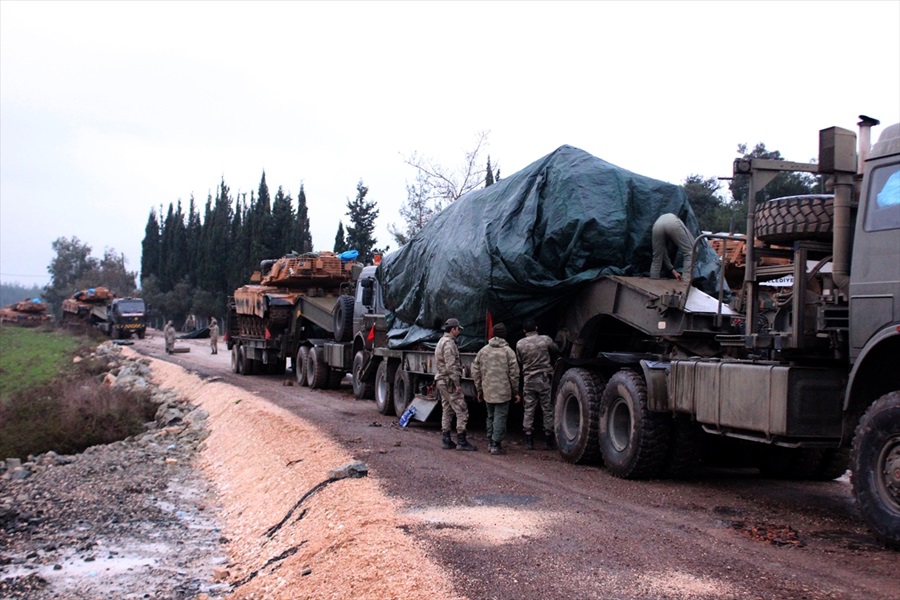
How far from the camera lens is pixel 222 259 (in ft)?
219

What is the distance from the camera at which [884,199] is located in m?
6.45

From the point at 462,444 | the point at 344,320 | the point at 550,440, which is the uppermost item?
the point at 344,320

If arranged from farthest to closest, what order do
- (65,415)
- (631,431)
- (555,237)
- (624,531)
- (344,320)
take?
(344,320), (65,415), (555,237), (631,431), (624,531)

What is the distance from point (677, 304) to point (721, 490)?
75.6 inches

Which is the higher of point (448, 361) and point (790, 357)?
point (790, 357)

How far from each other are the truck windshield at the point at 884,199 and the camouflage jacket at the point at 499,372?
5450 millimetres

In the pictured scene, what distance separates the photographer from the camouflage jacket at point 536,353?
11258mm

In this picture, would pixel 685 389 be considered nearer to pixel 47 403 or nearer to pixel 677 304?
pixel 677 304

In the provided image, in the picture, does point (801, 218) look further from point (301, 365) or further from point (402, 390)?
point (301, 365)

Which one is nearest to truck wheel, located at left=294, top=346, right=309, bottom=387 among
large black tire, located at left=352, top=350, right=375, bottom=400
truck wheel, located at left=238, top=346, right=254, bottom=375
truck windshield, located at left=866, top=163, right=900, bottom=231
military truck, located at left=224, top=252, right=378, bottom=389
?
military truck, located at left=224, top=252, right=378, bottom=389

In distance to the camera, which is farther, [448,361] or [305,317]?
[305,317]

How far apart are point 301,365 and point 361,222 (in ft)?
120

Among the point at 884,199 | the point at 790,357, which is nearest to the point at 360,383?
the point at 790,357

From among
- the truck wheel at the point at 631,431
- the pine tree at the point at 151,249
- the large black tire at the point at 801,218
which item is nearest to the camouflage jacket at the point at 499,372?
the truck wheel at the point at 631,431
